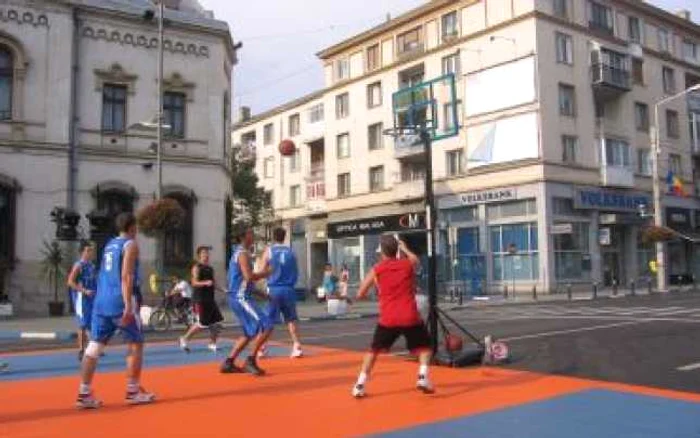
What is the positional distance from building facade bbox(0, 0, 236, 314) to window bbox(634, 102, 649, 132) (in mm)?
26423

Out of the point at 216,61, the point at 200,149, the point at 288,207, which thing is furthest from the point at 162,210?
the point at 288,207

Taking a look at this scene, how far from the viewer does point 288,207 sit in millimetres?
64250

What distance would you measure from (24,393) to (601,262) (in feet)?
127

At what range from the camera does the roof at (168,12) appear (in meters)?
30.5

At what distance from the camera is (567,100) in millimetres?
43750

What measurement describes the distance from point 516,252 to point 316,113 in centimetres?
2376

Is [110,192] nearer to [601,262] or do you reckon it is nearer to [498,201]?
[498,201]

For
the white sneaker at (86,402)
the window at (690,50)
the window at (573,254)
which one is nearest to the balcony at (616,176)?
the window at (573,254)

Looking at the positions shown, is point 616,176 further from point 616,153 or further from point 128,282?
point 128,282

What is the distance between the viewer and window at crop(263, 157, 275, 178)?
219 feet

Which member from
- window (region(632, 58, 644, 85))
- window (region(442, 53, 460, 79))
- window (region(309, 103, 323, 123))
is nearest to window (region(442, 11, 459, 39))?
window (region(442, 53, 460, 79))

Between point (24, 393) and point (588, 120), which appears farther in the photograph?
point (588, 120)

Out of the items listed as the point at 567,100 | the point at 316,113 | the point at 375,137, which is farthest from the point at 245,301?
the point at 316,113

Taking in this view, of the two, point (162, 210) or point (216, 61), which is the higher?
point (216, 61)
